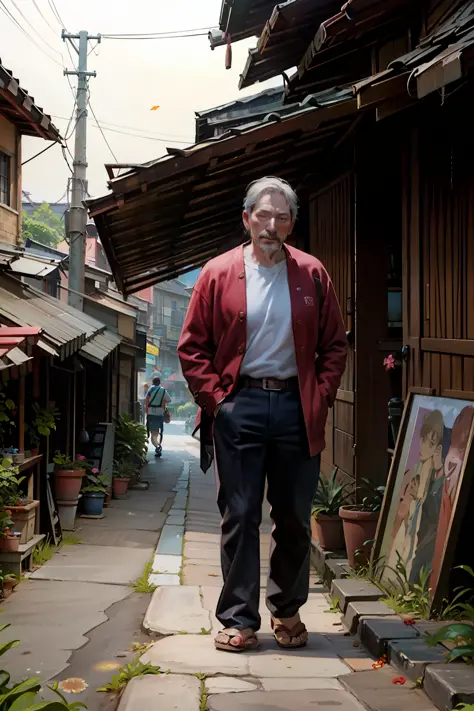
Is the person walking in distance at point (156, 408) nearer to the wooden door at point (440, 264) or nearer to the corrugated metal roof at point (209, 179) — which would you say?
the corrugated metal roof at point (209, 179)

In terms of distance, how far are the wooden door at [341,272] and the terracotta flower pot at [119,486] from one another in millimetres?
5420

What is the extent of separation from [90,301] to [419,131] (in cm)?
1569

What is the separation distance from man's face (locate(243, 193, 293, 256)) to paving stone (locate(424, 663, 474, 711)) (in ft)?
7.39

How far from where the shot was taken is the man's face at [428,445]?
538cm

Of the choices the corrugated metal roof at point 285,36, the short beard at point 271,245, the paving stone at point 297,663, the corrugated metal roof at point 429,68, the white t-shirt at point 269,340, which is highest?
the corrugated metal roof at point 285,36

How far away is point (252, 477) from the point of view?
4.52 metres

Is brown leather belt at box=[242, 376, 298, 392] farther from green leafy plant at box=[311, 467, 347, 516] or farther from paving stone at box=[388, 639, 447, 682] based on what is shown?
green leafy plant at box=[311, 467, 347, 516]

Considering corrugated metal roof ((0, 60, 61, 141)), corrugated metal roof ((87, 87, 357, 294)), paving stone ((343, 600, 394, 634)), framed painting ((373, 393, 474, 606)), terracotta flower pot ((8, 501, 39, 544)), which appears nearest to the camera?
framed painting ((373, 393, 474, 606))

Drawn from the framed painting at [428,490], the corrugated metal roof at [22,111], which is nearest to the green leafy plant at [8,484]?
the framed painting at [428,490]

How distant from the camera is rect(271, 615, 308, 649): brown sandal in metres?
4.59

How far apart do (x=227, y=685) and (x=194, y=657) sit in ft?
1.50

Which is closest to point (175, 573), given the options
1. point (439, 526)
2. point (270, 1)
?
point (439, 526)

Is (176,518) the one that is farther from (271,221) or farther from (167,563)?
(271,221)

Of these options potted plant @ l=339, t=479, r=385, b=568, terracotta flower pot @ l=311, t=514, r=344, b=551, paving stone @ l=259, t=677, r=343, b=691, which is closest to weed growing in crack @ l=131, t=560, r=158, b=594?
terracotta flower pot @ l=311, t=514, r=344, b=551
